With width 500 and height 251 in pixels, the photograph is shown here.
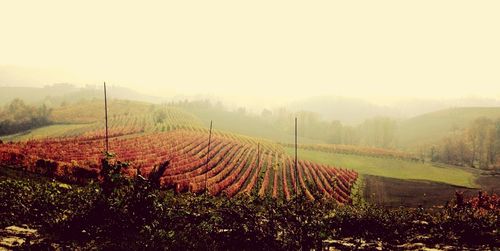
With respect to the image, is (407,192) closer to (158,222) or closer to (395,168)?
(395,168)

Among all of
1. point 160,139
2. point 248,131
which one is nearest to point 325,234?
point 160,139

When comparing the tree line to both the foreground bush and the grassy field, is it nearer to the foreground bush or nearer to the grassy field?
the grassy field

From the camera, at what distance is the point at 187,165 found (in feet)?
144

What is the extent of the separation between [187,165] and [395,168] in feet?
153

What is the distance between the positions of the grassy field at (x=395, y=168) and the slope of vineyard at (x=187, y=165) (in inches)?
498

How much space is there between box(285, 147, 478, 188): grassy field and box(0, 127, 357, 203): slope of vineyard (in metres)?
12.7

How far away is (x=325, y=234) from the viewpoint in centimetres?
782

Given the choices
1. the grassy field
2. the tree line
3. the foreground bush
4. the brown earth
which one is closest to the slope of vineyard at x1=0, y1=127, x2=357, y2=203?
the brown earth

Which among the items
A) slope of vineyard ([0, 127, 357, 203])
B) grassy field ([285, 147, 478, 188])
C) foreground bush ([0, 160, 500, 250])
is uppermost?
foreground bush ([0, 160, 500, 250])

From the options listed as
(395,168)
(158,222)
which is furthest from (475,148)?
(158,222)

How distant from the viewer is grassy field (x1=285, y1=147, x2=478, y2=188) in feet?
208

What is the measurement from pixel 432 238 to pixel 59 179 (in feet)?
79.9

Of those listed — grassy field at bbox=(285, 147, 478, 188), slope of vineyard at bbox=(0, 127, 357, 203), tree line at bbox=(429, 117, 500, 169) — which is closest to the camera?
slope of vineyard at bbox=(0, 127, 357, 203)

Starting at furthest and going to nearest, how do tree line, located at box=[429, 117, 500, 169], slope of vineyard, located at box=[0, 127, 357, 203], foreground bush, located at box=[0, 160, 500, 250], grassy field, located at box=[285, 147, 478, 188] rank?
tree line, located at box=[429, 117, 500, 169] → grassy field, located at box=[285, 147, 478, 188] → slope of vineyard, located at box=[0, 127, 357, 203] → foreground bush, located at box=[0, 160, 500, 250]
